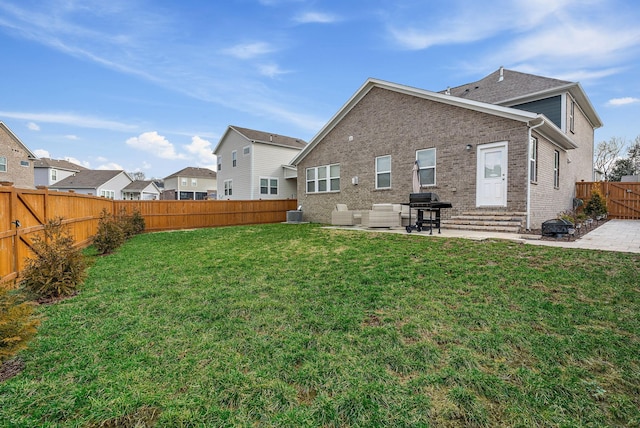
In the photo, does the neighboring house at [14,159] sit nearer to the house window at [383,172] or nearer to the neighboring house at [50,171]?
the neighboring house at [50,171]

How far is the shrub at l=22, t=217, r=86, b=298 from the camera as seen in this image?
171 inches

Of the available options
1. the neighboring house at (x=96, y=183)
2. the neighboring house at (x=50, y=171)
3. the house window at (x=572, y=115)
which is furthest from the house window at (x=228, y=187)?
the neighboring house at (x=50, y=171)

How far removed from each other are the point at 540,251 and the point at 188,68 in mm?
16087

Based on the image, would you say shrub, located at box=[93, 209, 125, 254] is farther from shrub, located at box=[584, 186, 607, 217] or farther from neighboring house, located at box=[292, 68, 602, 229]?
shrub, located at box=[584, 186, 607, 217]

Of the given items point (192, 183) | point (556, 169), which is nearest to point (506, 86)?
point (556, 169)

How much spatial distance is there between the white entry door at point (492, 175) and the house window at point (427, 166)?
171 centimetres

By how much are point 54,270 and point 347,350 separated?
15.0 ft

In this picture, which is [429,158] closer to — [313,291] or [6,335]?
[313,291]

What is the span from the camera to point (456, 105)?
434 inches

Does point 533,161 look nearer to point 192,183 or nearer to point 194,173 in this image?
point 192,183

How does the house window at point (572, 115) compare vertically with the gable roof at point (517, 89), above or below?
below

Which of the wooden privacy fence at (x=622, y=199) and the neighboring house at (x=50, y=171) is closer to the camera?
the wooden privacy fence at (x=622, y=199)

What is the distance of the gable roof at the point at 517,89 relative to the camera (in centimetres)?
1283

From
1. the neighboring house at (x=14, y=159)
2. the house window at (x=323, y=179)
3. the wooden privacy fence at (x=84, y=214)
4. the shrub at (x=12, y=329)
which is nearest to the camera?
the shrub at (x=12, y=329)
